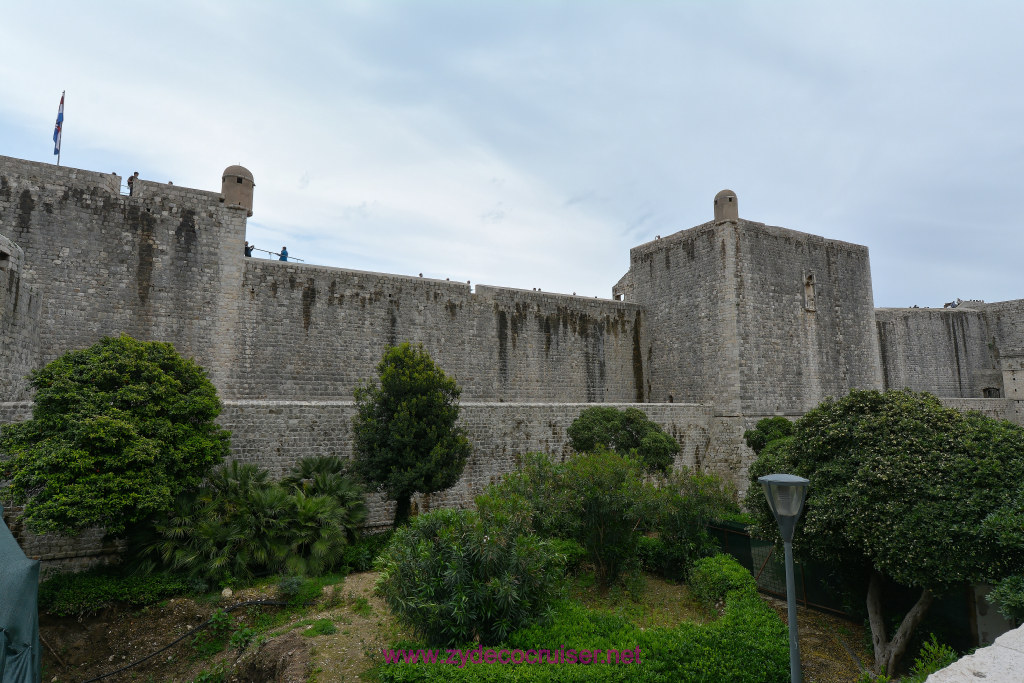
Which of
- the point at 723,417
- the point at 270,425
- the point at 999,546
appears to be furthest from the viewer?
the point at 723,417

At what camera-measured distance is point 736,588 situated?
9.45 meters

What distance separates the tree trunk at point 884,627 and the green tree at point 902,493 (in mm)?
15

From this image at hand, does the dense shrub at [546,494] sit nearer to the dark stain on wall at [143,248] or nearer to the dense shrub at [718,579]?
the dense shrub at [718,579]

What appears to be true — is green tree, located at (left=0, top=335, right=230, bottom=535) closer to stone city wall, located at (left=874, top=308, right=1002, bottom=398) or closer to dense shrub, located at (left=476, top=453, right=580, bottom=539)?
dense shrub, located at (left=476, top=453, right=580, bottom=539)

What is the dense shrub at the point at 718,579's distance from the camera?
9430mm

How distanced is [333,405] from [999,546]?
11.8m

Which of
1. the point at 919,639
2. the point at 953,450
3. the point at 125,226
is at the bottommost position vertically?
the point at 919,639

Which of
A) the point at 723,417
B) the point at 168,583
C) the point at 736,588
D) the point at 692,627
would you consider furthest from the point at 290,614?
the point at 723,417

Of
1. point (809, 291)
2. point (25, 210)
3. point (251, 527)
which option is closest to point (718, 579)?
point (251, 527)

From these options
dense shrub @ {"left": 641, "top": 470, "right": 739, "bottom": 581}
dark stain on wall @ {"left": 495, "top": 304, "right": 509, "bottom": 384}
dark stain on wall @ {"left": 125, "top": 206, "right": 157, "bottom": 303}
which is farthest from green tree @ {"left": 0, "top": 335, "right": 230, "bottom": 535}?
dark stain on wall @ {"left": 495, "top": 304, "right": 509, "bottom": 384}

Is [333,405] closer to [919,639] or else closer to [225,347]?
[225,347]

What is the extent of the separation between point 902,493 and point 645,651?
4096 mm

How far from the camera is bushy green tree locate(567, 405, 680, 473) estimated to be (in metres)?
14.0

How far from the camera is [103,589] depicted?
9008 mm
